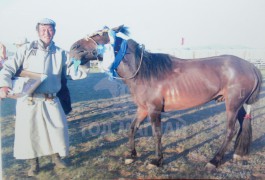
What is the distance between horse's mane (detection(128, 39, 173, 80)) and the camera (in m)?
3.37

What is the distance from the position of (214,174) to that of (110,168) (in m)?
1.45

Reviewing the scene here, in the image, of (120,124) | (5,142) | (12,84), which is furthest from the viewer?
(120,124)

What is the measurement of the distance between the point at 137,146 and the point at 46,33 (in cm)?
240

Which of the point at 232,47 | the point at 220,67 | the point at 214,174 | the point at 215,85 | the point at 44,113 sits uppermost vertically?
the point at 232,47

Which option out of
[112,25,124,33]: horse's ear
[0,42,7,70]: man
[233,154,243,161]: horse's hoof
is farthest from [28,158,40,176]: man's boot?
[233,154,243,161]: horse's hoof

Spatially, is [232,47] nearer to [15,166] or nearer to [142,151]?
[142,151]

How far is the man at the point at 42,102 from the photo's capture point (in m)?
3.01

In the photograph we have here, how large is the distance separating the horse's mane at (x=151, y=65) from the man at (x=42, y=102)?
0.80 m

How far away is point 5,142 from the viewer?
415 cm

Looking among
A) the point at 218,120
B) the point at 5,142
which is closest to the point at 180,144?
the point at 218,120

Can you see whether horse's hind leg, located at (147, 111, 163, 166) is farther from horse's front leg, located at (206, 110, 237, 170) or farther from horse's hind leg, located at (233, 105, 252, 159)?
horse's hind leg, located at (233, 105, 252, 159)

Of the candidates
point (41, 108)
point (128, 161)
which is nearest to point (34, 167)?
point (41, 108)

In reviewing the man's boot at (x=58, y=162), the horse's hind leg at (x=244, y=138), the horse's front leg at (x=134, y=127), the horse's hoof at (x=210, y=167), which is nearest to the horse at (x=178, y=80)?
the horse's hoof at (x=210, y=167)

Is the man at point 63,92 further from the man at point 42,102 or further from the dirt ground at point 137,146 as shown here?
the dirt ground at point 137,146
